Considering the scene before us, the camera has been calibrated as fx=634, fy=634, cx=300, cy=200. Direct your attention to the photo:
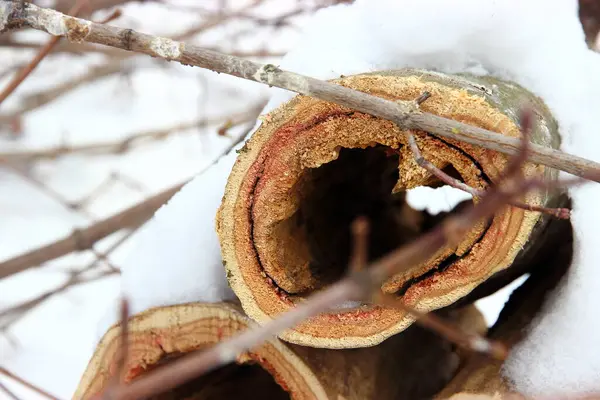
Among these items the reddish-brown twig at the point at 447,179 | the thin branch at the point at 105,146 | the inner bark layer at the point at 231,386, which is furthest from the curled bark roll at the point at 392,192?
the thin branch at the point at 105,146

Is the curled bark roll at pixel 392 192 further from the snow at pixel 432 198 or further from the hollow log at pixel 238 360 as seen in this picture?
the snow at pixel 432 198

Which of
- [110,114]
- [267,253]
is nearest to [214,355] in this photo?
[267,253]

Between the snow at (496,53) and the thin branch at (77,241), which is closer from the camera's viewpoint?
the snow at (496,53)

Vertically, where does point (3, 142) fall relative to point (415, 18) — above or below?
above

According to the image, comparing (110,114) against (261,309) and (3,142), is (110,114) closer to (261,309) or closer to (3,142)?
(3,142)

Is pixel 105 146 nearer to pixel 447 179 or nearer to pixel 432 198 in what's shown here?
pixel 432 198

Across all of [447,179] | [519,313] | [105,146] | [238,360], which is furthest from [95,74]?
[447,179]
